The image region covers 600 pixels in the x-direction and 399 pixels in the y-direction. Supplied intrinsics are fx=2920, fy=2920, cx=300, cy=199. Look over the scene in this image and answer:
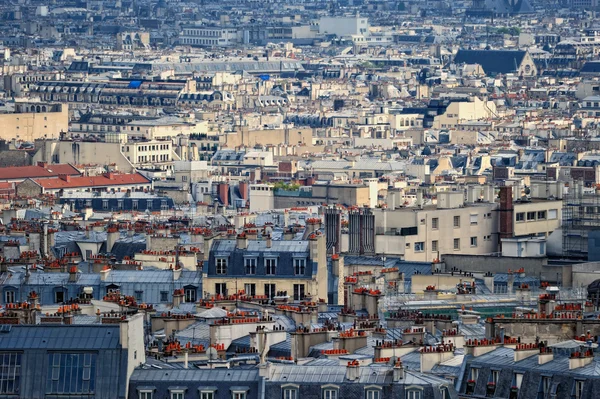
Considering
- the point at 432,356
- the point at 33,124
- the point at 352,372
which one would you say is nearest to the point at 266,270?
the point at 432,356

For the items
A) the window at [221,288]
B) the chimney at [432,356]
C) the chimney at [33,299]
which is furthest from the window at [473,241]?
the chimney at [432,356]

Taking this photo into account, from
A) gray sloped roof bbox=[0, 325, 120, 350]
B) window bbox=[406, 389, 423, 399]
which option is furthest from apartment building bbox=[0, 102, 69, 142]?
window bbox=[406, 389, 423, 399]

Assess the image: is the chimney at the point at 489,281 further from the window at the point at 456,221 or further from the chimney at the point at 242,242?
the window at the point at 456,221

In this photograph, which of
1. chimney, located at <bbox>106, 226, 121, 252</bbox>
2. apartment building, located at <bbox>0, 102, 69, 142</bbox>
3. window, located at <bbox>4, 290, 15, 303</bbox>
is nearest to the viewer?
window, located at <bbox>4, 290, 15, 303</bbox>

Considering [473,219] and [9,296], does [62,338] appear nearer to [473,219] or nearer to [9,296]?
[9,296]

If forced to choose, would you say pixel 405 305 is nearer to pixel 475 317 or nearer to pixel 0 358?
pixel 475 317

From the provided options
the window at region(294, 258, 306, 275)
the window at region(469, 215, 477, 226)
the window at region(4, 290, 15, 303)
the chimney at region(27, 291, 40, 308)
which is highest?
the window at region(469, 215, 477, 226)

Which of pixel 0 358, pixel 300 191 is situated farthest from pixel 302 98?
pixel 0 358

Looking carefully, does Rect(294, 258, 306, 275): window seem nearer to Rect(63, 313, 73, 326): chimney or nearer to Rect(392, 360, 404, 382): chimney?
Rect(63, 313, 73, 326): chimney
